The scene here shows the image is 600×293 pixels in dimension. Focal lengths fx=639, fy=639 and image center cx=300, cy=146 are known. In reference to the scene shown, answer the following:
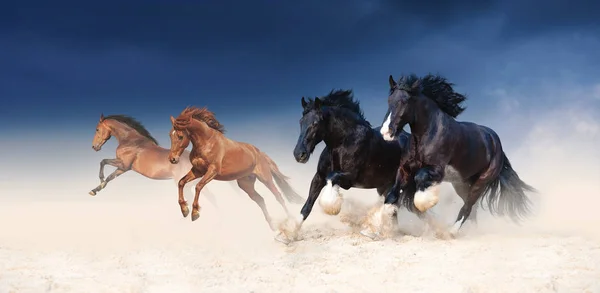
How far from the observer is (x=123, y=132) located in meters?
12.3

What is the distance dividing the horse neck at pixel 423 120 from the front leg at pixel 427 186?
19.0 inches

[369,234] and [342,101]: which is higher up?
[342,101]

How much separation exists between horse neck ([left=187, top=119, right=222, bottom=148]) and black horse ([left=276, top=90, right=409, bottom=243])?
2.06 metres

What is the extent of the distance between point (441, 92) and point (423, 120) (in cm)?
68

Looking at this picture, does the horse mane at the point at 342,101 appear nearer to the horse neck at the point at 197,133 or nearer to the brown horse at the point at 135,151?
the horse neck at the point at 197,133

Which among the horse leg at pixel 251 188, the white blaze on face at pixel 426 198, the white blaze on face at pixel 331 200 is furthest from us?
the horse leg at pixel 251 188

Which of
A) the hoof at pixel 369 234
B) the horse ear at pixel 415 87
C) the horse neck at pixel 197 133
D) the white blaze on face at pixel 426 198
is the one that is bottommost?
the hoof at pixel 369 234

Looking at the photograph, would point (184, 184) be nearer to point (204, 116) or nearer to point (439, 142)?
point (204, 116)

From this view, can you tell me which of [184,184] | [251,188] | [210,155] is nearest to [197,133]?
[210,155]

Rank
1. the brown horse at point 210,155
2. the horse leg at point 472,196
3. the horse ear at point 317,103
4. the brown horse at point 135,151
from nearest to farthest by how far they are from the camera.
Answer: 1. the horse ear at point 317,103
2. the horse leg at point 472,196
3. the brown horse at point 210,155
4. the brown horse at point 135,151

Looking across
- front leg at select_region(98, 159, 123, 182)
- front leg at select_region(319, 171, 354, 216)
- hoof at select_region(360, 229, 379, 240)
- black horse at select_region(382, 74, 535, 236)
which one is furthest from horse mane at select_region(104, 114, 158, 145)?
black horse at select_region(382, 74, 535, 236)

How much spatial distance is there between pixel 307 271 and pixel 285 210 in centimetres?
375

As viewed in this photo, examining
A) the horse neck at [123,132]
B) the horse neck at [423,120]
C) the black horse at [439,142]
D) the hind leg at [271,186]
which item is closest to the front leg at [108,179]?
the horse neck at [123,132]

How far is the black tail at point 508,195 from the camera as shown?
367 inches
